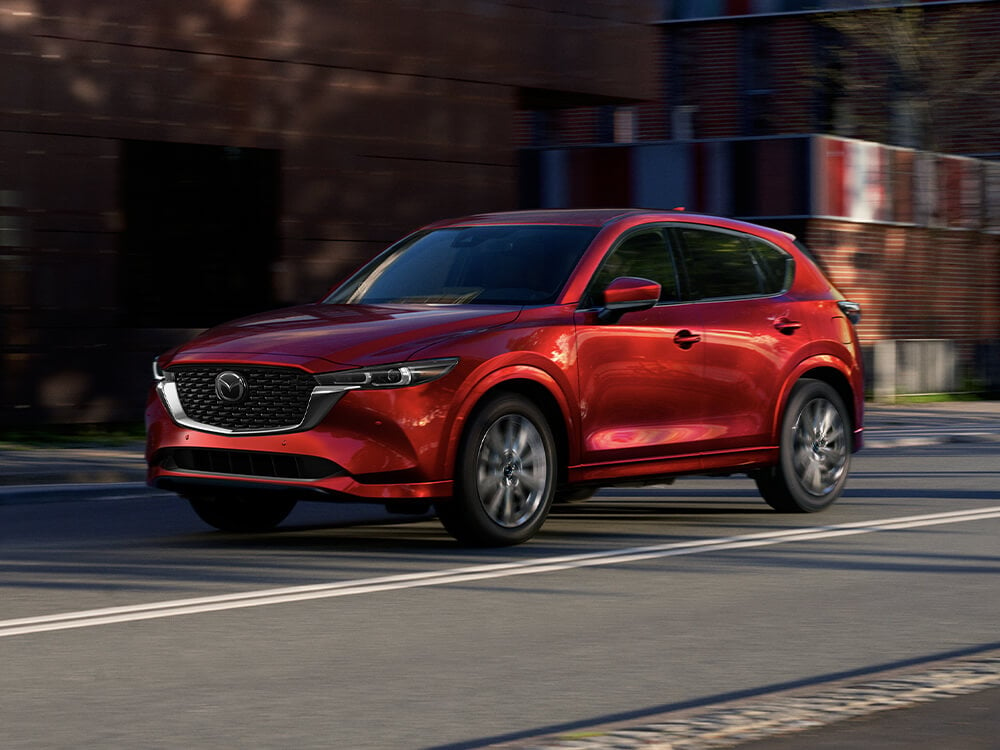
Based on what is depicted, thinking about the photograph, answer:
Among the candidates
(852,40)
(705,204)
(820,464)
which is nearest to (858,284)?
(705,204)

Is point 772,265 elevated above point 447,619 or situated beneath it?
elevated above

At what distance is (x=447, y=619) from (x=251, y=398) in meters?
2.15

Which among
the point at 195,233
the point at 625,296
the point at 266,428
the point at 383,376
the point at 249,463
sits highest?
the point at 195,233

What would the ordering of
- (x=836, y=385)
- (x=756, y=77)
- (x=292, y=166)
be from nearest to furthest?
(x=836, y=385) < (x=292, y=166) < (x=756, y=77)

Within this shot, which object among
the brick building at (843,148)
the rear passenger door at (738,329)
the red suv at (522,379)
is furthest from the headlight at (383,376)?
the brick building at (843,148)

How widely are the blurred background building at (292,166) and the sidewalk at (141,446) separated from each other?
6.02 feet

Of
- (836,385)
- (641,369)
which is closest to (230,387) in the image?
(641,369)

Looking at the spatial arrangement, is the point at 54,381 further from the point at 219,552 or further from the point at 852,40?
the point at 852,40

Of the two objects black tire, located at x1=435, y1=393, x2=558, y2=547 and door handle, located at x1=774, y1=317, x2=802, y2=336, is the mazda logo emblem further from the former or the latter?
door handle, located at x1=774, y1=317, x2=802, y2=336

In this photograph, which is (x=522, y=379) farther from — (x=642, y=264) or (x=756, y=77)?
(x=756, y=77)

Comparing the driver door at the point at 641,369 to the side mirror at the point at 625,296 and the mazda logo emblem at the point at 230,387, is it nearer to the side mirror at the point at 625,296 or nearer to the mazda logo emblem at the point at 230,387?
the side mirror at the point at 625,296

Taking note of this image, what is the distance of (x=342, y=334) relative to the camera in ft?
30.0

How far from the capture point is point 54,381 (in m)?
17.5

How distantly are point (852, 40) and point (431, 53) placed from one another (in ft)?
47.7
